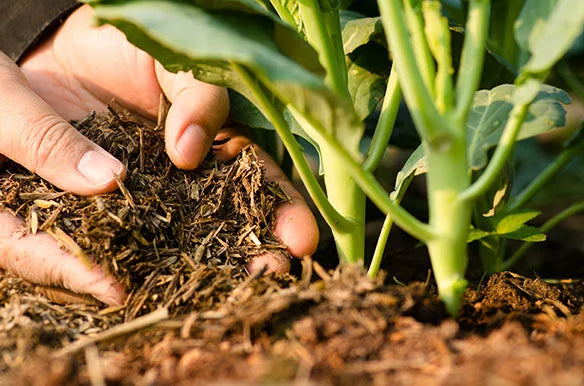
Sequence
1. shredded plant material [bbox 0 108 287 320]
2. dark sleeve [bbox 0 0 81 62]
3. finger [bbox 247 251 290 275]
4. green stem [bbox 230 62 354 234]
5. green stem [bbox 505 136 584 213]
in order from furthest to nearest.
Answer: dark sleeve [bbox 0 0 81 62] < green stem [bbox 505 136 584 213] < finger [bbox 247 251 290 275] < shredded plant material [bbox 0 108 287 320] < green stem [bbox 230 62 354 234]

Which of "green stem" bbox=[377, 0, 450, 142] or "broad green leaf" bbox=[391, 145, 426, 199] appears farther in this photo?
"broad green leaf" bbox=[391, 145, 426, 199]

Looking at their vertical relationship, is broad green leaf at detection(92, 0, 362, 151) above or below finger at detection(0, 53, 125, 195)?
above

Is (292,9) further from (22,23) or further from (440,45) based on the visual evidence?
(22,23)

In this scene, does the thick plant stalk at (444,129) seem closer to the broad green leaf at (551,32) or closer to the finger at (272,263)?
the broad green leaf at (551,32)

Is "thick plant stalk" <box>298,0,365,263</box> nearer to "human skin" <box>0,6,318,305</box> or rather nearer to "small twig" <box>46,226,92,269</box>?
"human skin" <box>0,6,318,305</box>

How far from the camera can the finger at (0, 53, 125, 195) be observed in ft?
4.01

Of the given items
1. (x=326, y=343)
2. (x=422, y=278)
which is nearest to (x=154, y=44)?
(x=326, y=343)

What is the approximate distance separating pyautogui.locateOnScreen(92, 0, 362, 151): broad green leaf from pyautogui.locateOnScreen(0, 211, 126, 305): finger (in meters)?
0.43

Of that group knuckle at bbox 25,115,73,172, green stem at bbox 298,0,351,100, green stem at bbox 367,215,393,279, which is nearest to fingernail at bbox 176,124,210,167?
knuckle at bbox 25,115,73,172

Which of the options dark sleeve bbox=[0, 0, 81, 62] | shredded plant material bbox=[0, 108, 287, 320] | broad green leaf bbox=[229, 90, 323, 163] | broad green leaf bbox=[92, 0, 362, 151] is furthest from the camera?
dark sleeve bbox=[0, 0, 81, 62]

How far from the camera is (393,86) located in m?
1.23

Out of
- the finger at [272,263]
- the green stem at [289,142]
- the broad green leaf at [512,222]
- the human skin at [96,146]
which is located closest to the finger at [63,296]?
the human skin at [96,146]

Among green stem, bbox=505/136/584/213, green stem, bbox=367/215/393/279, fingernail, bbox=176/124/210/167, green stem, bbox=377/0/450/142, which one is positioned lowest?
green stem, bbox=367/215/393/279

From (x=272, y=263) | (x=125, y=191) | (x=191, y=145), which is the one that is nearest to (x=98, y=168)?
(x=125, y=191)
